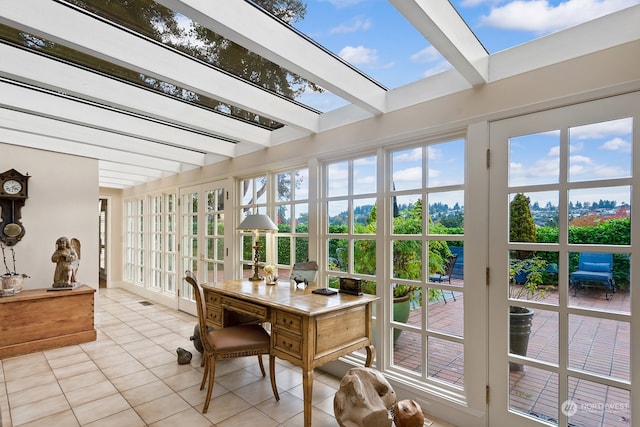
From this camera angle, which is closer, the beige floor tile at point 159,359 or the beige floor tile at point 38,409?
the beige floor tile at point 38,409

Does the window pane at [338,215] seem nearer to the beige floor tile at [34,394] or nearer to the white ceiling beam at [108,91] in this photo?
the white ceiling beam at [108,91]

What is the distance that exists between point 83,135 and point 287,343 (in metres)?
3.12

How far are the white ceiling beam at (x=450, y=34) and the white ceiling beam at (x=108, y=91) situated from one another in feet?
6.97

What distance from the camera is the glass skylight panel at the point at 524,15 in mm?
1706

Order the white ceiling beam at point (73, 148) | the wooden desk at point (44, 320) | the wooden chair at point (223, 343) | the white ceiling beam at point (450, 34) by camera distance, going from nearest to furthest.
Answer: the white ceiling beam at point (450, 34)
the wooden chair at point (223, 343)
the wooden desk at point (44, 320)
the white ceiling beam at point (73, 148)

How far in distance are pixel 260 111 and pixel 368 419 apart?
230 centimetres

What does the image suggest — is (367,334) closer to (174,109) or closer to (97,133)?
(174,109)

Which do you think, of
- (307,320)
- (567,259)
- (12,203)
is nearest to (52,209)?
(12,203)

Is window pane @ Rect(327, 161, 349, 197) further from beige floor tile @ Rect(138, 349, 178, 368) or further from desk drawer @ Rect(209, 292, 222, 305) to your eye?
beige floor tile @ Rect(138, 349, 178, 368)

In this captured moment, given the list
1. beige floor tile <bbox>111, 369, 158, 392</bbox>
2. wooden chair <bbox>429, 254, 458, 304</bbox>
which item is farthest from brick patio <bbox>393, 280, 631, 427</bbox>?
beige floor tile <bbox>111, 369, 158, 392</bbox>

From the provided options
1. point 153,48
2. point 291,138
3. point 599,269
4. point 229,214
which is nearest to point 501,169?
point 599,269

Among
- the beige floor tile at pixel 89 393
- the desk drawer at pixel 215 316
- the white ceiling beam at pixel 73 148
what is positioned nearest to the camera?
the beige floor tile at pixel 89 393

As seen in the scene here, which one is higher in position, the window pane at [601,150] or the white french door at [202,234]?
the window pane at [601,150]

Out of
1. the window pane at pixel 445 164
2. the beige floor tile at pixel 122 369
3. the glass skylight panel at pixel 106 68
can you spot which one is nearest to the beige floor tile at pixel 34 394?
the beige floor tile at pixel 122 369
